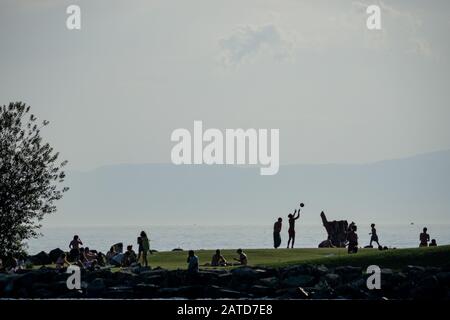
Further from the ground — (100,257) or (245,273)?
(100,257)

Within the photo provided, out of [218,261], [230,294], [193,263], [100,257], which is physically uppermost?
[100,257]

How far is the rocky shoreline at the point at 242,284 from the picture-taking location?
184 feet

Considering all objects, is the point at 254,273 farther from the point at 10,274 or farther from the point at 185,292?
the point at 10,274

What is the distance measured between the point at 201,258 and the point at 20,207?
12.3 metres

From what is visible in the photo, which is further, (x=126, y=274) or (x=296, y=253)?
(x=296, y=253)

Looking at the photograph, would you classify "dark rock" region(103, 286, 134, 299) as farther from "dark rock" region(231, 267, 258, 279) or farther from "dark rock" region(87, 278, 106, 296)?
"dark rock" region(231, 267, 258, 279)

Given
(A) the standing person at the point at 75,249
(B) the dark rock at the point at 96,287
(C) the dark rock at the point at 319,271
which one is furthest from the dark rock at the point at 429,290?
(A) the standing person at the point at 75,249

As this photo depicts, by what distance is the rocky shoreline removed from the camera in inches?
2202

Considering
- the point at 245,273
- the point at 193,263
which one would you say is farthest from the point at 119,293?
the point at 245,273

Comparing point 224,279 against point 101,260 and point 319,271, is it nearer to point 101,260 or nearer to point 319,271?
point 319,271

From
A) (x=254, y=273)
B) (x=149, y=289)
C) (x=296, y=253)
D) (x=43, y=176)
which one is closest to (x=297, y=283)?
(x=254, y=273)

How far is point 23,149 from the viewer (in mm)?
76500

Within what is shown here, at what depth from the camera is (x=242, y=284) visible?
58.5 metres

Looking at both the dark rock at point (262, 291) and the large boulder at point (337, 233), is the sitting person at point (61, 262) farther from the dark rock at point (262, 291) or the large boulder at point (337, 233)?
the large boulder at point (337, 233)
